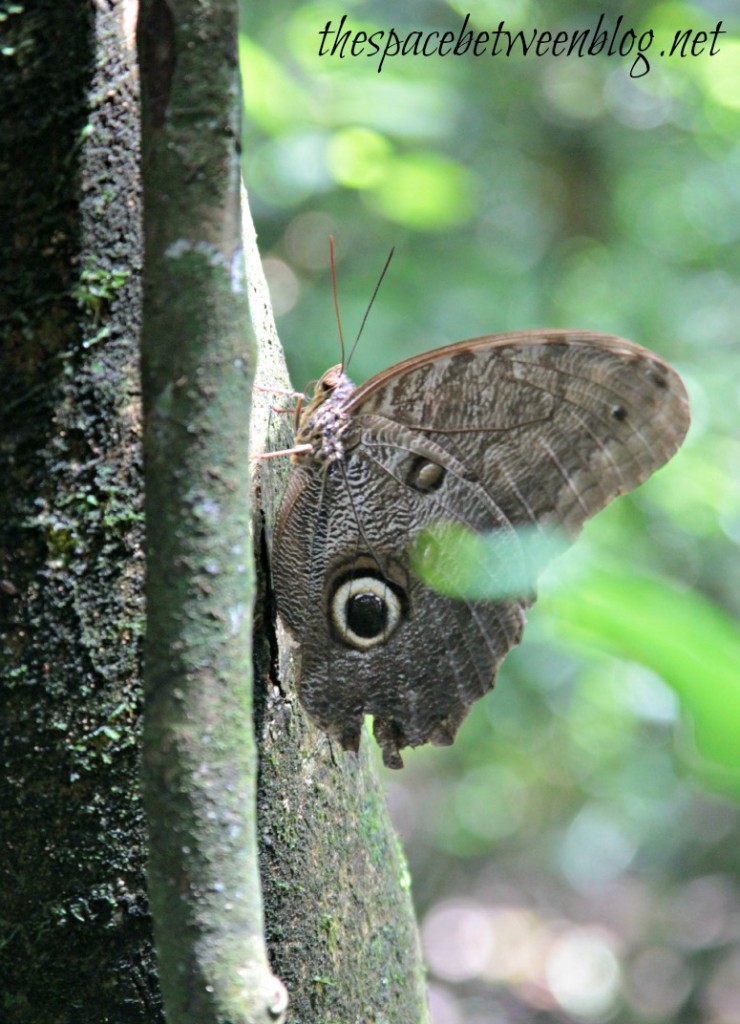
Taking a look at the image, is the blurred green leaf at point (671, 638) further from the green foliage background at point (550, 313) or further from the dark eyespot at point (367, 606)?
the green foliage background at point (550, 313)

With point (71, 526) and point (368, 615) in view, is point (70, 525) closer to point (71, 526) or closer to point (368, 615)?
point (71, 526)

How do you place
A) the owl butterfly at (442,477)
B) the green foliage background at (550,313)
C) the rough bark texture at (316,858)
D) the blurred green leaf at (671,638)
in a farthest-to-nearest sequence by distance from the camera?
the green foliage background at (550,313) < the owl butterfly at (442,477) < the rough bark texture at (316,858) < the blurred green leaf at (671,638)

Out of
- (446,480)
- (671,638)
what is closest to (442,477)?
(446,480)

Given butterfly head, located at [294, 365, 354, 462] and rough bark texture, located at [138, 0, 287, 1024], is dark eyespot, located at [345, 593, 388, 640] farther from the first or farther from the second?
rough bark texture, located at [138, 0, 287, 1024]

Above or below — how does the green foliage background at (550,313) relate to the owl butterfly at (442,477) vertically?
above

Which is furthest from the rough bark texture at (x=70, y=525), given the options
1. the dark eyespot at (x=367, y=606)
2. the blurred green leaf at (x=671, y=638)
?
the blurred green leaf at (x=671, y=638)

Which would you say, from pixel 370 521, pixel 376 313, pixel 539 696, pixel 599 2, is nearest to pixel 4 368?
pixel 370 521

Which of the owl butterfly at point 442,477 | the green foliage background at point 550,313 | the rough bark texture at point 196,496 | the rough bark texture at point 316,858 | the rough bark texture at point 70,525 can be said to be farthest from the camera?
the green foliage background at point 550,313

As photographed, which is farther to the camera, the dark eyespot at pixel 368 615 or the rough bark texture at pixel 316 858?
the dark eyespot at pixel 368 615
